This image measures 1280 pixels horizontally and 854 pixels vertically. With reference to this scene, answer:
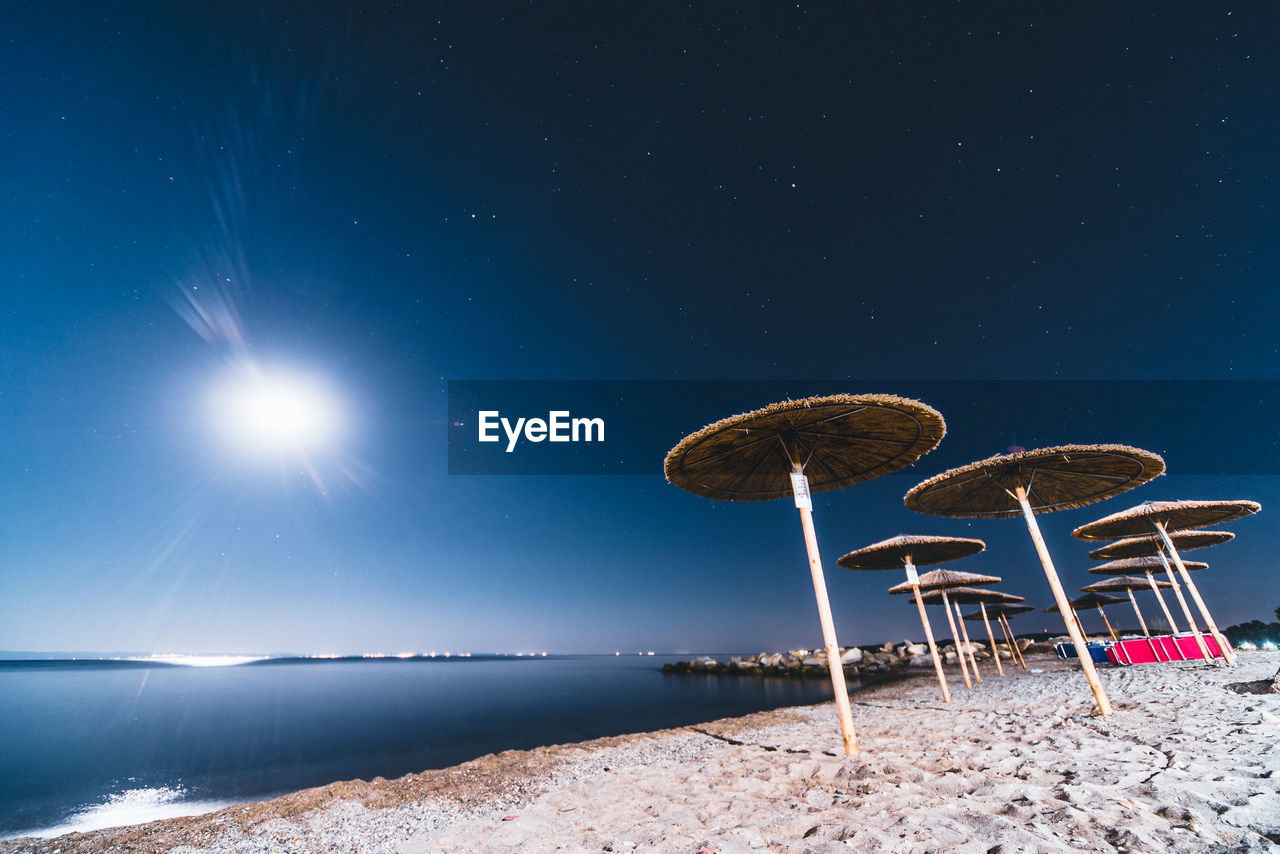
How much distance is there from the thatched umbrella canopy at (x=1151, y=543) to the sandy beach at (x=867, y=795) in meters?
4.98

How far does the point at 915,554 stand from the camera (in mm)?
11422

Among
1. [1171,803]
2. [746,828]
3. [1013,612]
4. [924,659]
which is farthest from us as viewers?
[924,659]

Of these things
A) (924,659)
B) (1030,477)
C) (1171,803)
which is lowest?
(924,659)

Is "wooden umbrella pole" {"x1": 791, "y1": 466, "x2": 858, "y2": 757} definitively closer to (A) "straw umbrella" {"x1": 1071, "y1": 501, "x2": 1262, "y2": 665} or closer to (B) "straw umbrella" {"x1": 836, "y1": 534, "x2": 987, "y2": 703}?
(B) "straw umbrella" {"x1": 836, "y1": 534, "x2": 987, "y2": 703}

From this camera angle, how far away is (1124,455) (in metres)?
6.67

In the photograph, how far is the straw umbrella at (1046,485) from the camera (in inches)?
Answer: 263

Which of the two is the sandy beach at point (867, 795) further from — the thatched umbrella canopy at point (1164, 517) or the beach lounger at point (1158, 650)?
the beach lounger at point (1158, 650)

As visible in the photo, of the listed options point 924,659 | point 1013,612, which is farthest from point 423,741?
point 924,659

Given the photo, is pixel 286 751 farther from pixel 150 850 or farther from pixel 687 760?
pixel 687 760

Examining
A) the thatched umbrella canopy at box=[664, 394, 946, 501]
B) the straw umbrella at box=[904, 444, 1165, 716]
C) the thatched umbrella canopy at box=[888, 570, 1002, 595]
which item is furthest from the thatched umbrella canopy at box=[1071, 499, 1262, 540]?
the thatched umbrella canopy at box=[664, 394, 946, 501]

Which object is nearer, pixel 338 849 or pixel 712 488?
pixel 338 849

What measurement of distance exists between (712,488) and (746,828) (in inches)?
178

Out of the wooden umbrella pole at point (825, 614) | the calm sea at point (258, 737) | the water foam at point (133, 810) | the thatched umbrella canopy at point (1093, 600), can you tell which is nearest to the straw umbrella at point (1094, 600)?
the thatched umbrella canopy at point (1093, 600)

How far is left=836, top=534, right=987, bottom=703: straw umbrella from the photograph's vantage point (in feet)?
34.7
